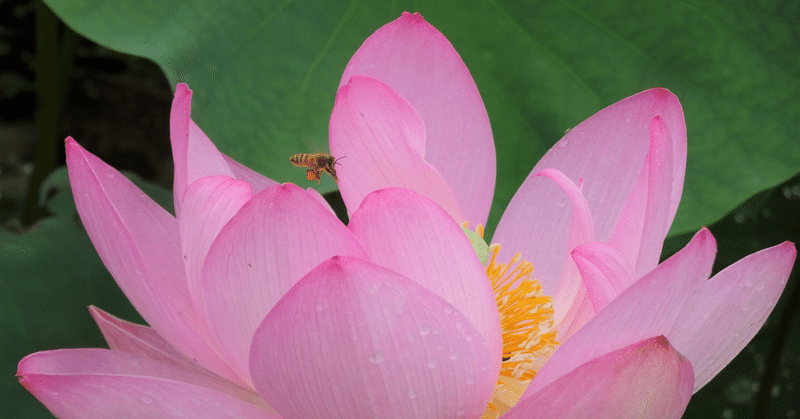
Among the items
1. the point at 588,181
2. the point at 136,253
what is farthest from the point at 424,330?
the point at 588,181

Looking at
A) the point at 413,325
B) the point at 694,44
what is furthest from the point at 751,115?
the point at 413,325

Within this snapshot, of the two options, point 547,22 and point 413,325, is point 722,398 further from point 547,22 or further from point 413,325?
point 413,325

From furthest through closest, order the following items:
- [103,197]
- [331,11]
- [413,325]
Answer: [331,11], [103,197], [413,325]

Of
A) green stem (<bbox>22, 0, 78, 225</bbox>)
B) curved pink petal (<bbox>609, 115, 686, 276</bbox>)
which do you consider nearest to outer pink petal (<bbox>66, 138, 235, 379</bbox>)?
curved pink petal (<bbox>609, 115, 686, 276</bbox>)

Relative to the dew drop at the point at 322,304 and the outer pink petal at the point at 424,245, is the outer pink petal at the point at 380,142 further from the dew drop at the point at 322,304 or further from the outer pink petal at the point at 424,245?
the dew drop at the point at 322,304

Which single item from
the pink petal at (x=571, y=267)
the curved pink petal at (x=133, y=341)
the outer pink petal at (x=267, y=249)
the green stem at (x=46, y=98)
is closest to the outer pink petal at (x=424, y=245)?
the outer pink petal at (x=267, y=249)

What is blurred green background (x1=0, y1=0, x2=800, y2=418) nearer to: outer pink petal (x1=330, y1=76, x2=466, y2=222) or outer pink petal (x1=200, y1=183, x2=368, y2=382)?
outer pink petal (x1=330, y1=76, x2=466, y2=222)

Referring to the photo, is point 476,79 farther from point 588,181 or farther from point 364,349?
point 364,349
